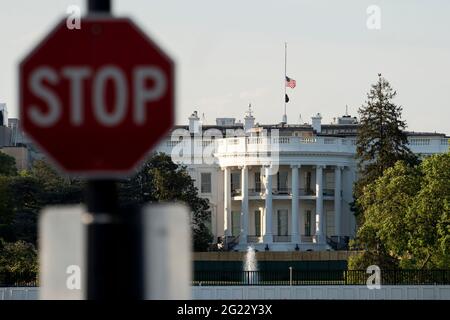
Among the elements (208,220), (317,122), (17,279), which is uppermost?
(317,122)

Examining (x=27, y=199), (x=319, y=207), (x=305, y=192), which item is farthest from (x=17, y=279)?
(x=305, y=192)

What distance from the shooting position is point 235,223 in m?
129

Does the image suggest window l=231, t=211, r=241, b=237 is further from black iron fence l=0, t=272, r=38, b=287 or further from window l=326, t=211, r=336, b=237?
black iron fence l=0, t=272, r=38, b=287

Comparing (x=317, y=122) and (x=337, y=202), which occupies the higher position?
(x=317, y=122)

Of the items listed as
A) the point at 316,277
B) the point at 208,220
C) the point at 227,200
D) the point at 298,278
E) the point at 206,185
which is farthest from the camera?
the point at 206,185

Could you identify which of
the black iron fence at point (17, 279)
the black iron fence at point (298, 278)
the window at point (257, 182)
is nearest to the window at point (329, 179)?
the window at point (257, 182)

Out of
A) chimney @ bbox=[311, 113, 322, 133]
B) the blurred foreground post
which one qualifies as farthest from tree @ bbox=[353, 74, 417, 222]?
the blurred foreground post

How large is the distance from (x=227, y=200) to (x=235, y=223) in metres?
2.01

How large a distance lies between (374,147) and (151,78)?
101737 millimetres

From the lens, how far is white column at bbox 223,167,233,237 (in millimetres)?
127250

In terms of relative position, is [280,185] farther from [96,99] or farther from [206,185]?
[96,99]

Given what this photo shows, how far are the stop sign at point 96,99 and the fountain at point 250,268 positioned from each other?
74.6 m

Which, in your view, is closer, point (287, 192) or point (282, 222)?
point (287, 192)

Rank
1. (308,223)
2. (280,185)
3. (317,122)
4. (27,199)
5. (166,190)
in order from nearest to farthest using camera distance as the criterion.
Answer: (27,199), (166,190), (308,223), (280,185), (317,122)
